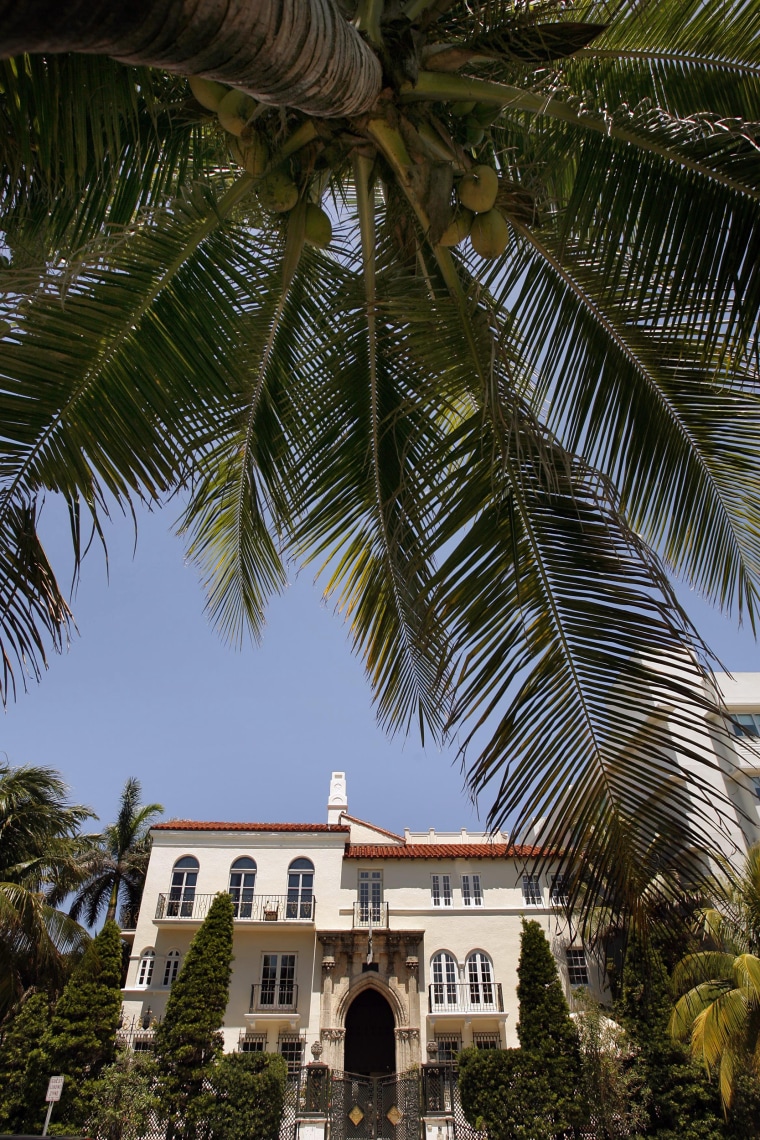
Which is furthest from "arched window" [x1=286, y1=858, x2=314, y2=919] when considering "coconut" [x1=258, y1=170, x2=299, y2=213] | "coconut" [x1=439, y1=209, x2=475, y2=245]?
"coconut" [x1=439, y1=209, x2=475, y2=245]

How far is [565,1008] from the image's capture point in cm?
2130

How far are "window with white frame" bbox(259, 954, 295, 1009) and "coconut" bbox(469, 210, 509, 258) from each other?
2962 cm

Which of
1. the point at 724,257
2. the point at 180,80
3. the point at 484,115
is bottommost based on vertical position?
the point at 724,257

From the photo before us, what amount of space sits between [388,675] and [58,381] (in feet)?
9.73

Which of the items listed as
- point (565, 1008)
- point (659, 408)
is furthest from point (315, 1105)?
point (659, 408)

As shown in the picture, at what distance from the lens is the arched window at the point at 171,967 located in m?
28.2

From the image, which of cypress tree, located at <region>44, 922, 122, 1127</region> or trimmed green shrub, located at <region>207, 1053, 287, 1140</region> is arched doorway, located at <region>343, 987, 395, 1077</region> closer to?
trimmed green shrub, located at <region>207, 1053, 287, 1140</region>

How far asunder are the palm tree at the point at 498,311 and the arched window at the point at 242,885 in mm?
28513

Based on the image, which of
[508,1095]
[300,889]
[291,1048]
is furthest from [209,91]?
[300,889]

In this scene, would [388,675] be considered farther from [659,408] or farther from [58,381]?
[58,381]

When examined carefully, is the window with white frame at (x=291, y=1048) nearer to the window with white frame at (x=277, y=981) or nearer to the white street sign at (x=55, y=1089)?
the window with white frame at (x=277, y=981)

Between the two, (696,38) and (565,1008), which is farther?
(565,1008)

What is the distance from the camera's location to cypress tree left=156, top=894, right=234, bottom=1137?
19.8 metres

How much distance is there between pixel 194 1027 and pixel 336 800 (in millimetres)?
16335
